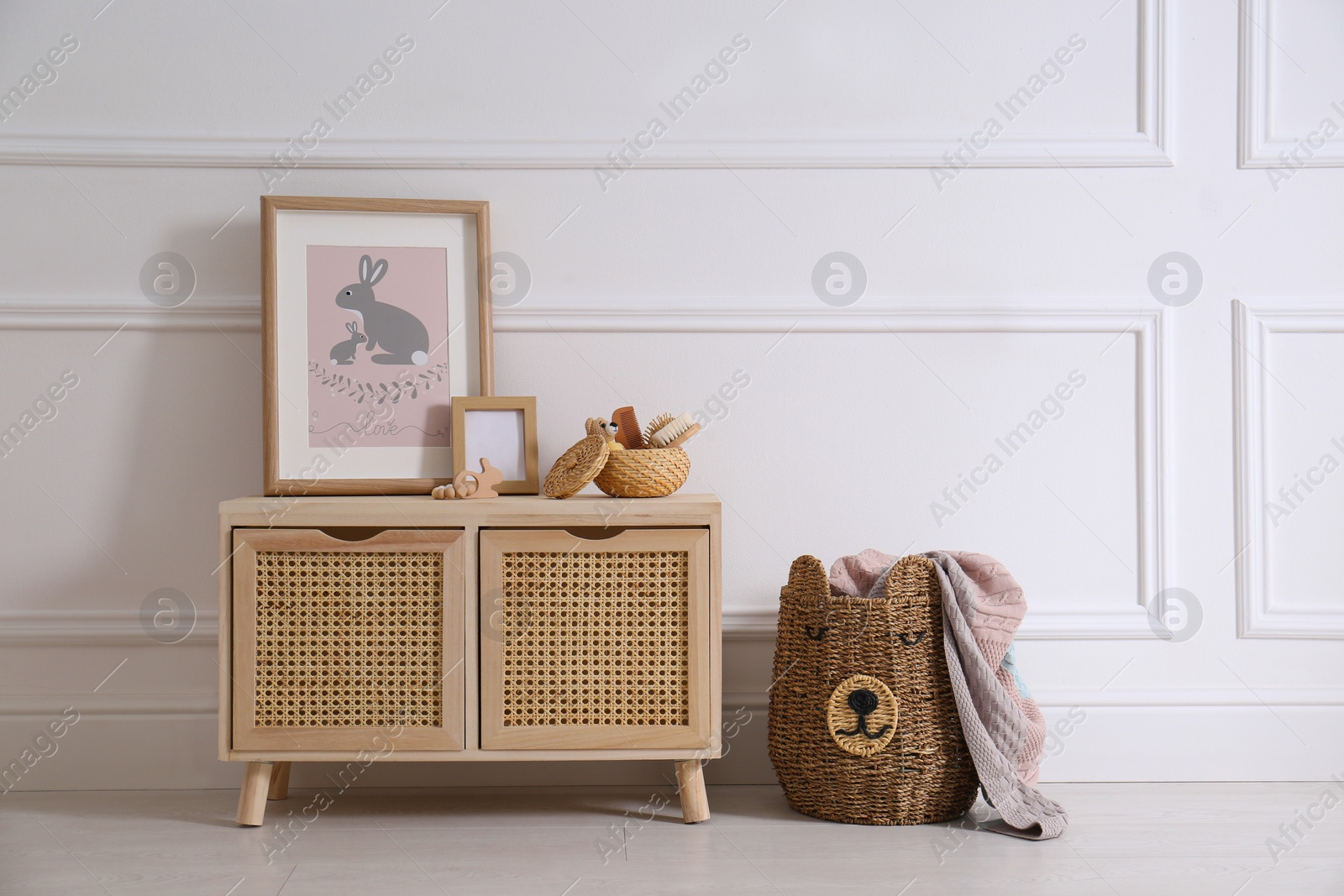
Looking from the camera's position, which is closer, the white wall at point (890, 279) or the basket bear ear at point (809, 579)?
the basket bear ear at point (809, 579)

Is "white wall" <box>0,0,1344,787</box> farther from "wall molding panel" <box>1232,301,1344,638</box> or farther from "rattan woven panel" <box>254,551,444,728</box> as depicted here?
"rattan woven panel" <box>254,551,444,728</box>

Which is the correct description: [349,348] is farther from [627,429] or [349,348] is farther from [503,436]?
[627,429]

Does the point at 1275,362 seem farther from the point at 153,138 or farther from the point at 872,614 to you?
the point at 153,138

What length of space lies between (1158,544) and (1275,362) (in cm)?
46

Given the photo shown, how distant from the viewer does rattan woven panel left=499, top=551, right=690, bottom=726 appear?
151cm

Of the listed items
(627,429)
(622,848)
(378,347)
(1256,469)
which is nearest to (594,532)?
(627,429)

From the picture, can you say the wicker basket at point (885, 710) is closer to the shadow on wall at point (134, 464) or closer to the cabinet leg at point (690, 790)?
the cabinet leg at point (690, 790)

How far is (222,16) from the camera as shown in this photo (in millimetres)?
1811

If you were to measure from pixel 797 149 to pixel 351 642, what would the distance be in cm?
131

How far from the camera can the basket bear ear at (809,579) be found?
5.14 feet

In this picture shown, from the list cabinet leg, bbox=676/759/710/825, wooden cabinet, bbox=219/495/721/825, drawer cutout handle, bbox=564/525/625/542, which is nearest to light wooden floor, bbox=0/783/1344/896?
cabinet leg, bbox=676/759/710/825

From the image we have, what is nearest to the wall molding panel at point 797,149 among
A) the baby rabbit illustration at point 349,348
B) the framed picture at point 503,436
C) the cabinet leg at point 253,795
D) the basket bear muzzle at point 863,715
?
the baby rabbit illustration at point 349,348

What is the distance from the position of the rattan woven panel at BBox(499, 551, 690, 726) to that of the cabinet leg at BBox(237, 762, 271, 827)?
45 cm

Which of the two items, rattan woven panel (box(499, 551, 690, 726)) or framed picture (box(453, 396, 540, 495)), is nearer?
rattan woven panel (box(499, 551, 690, 726))
